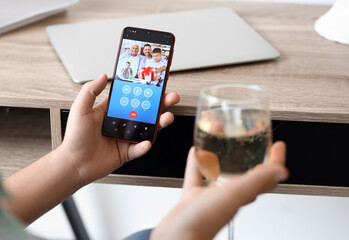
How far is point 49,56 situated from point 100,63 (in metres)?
0.11

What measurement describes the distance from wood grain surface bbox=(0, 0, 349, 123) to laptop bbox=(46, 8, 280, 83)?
0.02 m

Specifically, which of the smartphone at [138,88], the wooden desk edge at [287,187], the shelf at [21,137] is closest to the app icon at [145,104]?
the smartphone at [138,88]

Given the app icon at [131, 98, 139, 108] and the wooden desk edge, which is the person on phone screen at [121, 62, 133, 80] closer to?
the app icon at [131, 98, 139, 108]

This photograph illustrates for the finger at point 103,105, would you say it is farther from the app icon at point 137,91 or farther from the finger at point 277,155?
the finger at point 277,155

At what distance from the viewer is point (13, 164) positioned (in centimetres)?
79

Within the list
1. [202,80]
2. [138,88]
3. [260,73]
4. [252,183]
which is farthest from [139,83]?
[252,183]

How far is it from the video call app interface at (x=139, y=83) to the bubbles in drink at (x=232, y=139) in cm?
23

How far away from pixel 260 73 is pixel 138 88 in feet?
0.73

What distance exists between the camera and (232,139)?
43 cm

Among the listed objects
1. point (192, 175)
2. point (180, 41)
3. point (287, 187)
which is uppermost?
point (180, 41)

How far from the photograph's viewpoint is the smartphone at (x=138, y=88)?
0.68 metres

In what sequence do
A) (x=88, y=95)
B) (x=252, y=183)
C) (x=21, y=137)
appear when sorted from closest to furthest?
1. (x=252, y=183)
2. (x=88, y=95)
3. (x=21, y=137)

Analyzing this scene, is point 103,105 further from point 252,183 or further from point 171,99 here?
point 252,183

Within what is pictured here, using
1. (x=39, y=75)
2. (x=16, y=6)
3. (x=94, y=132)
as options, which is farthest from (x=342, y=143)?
(x=16, y=6)
